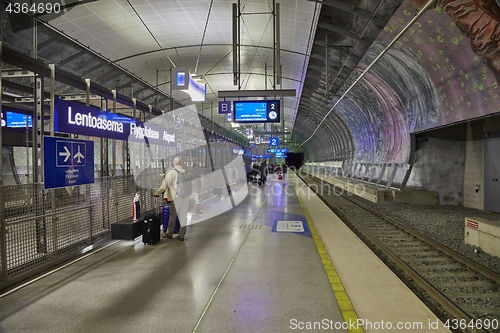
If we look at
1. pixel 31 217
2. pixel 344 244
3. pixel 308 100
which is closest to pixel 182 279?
pixel 31 217

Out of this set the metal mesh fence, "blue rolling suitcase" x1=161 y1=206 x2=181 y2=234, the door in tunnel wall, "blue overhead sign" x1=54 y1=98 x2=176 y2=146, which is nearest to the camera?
the metal mesh fence

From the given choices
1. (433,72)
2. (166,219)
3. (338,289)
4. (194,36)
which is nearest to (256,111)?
(194,36)

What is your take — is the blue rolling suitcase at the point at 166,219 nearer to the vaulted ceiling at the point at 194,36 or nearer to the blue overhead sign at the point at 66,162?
the blue overhead sign at the point at 66,162

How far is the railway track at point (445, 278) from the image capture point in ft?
13.5

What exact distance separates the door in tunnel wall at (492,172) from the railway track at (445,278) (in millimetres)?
4526

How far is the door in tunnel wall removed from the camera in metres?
11.4

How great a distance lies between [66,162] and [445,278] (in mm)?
6430

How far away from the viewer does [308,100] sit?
26.5 m

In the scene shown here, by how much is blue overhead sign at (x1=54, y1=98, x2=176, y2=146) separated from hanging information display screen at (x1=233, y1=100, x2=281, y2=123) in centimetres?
544

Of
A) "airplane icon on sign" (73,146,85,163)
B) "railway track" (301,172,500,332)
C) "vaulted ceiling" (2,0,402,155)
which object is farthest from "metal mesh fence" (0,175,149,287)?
"railway track" (301,172,500,332)

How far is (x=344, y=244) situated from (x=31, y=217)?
548 centimetres

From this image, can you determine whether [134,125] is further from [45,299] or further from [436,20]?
[436,20]

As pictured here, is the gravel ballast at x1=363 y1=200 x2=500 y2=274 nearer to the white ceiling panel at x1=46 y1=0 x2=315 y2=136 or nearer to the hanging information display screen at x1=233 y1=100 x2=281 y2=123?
the hanging information display screen at x1=233 y1=100 x2=281 y2=123

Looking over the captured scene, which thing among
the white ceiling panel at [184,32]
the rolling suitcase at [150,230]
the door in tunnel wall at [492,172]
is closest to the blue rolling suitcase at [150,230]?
the rolling suitcase at [150,230]
